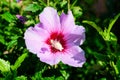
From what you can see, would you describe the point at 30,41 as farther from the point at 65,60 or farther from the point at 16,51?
the point at 16,51

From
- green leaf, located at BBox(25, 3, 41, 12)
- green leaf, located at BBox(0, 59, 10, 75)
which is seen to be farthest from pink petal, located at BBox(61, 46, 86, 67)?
green leaf, located at BBox(25, 3, 41, 12)

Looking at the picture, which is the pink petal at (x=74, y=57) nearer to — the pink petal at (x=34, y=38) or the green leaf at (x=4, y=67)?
the pink petal at (x=34, y=38)

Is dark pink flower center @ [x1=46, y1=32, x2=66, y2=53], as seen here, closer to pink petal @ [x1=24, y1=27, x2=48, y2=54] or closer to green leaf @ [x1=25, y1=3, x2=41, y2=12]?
pink petal @ [x1=24, y1=27, x2=48, y2=54]

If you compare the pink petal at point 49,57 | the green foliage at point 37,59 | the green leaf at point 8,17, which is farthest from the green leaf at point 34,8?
the pink petal at point 49,57

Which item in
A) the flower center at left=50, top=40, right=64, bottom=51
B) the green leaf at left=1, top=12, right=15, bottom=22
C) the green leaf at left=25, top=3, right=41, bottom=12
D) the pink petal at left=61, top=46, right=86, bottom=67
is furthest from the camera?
the green leaf at left=1, top=12, right=15, bottom=22

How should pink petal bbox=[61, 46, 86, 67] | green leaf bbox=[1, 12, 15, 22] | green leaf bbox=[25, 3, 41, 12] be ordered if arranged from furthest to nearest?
green leaf bbox=[1, 12, 15, 22]
green leaf bbox=[25, 3, 41, 12]
pink petal bbox=[61, 46, 86, 67]

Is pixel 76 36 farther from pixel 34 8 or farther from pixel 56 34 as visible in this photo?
pixel 34 8

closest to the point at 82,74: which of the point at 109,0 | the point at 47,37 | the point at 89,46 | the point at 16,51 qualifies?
the point at 89,46
